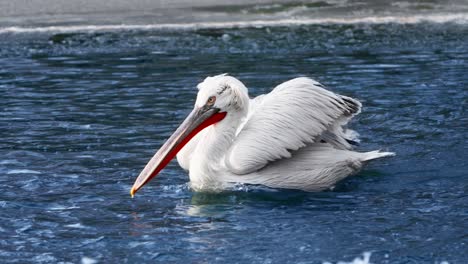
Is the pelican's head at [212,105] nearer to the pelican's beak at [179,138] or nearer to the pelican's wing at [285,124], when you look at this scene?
the pelican's beak at [179,138]

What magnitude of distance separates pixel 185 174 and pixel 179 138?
1.80ft

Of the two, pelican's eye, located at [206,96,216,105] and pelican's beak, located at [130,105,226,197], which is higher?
pelican's eye, located at [206,96,216,105]

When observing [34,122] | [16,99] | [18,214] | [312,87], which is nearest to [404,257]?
[312,87]

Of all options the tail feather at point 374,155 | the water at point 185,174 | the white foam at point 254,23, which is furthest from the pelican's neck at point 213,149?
the white foam at point 254,23

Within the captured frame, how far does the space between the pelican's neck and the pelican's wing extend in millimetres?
59

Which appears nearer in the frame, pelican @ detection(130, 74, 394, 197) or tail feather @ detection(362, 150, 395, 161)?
pelican @ detection(130, 74, 394, 197)

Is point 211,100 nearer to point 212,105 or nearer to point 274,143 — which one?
point 212,105

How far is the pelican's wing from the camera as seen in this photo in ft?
16.8

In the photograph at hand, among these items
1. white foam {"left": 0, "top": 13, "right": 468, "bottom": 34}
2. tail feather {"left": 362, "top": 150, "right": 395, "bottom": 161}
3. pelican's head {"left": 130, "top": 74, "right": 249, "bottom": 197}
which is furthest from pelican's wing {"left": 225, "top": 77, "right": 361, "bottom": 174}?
white foam {"left": 0, "top": 13, "right": 468, "bottom": 34}

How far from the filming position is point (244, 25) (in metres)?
11.8

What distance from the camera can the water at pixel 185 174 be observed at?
434cm

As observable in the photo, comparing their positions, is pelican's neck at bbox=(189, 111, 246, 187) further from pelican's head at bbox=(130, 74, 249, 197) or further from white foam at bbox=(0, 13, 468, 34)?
white foam at bbox=(0, 13, 468, 34)

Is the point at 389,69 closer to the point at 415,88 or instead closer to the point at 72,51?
the point at 415,88

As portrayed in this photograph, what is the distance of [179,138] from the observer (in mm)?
5227
